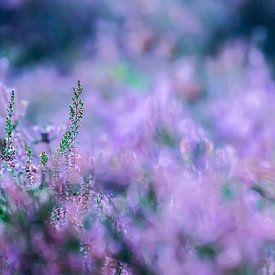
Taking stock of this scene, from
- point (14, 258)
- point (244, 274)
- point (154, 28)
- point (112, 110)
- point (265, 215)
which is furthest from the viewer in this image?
point (154, 28)

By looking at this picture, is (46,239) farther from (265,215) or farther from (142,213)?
(265,215)

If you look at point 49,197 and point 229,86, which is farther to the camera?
point 229,86

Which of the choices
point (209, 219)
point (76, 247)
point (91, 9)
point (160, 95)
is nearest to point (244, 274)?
point (209, 219)

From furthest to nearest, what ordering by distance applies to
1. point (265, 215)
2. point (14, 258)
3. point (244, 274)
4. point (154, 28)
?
point (154, 28) → point (265, 215) → point (244, 274) → point (14, 258)

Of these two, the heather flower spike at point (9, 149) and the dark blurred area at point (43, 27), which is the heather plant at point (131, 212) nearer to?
the heather flower spike at point (9, 149)

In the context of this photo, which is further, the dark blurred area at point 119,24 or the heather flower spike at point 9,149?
the dark blurred area at point 119,24

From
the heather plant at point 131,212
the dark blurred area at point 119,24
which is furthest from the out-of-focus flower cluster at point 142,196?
the dark blurred area at point 119,24

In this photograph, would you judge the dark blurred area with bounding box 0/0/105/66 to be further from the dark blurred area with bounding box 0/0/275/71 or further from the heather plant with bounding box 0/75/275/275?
the heather plant with bounding box 0/75/275/275

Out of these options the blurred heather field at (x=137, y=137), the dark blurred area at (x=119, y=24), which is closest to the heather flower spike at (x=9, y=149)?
the blurred heather field at (x=137, y=137)

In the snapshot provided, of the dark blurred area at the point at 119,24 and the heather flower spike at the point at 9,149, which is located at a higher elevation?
the dark blurred area at the point at 119,24
